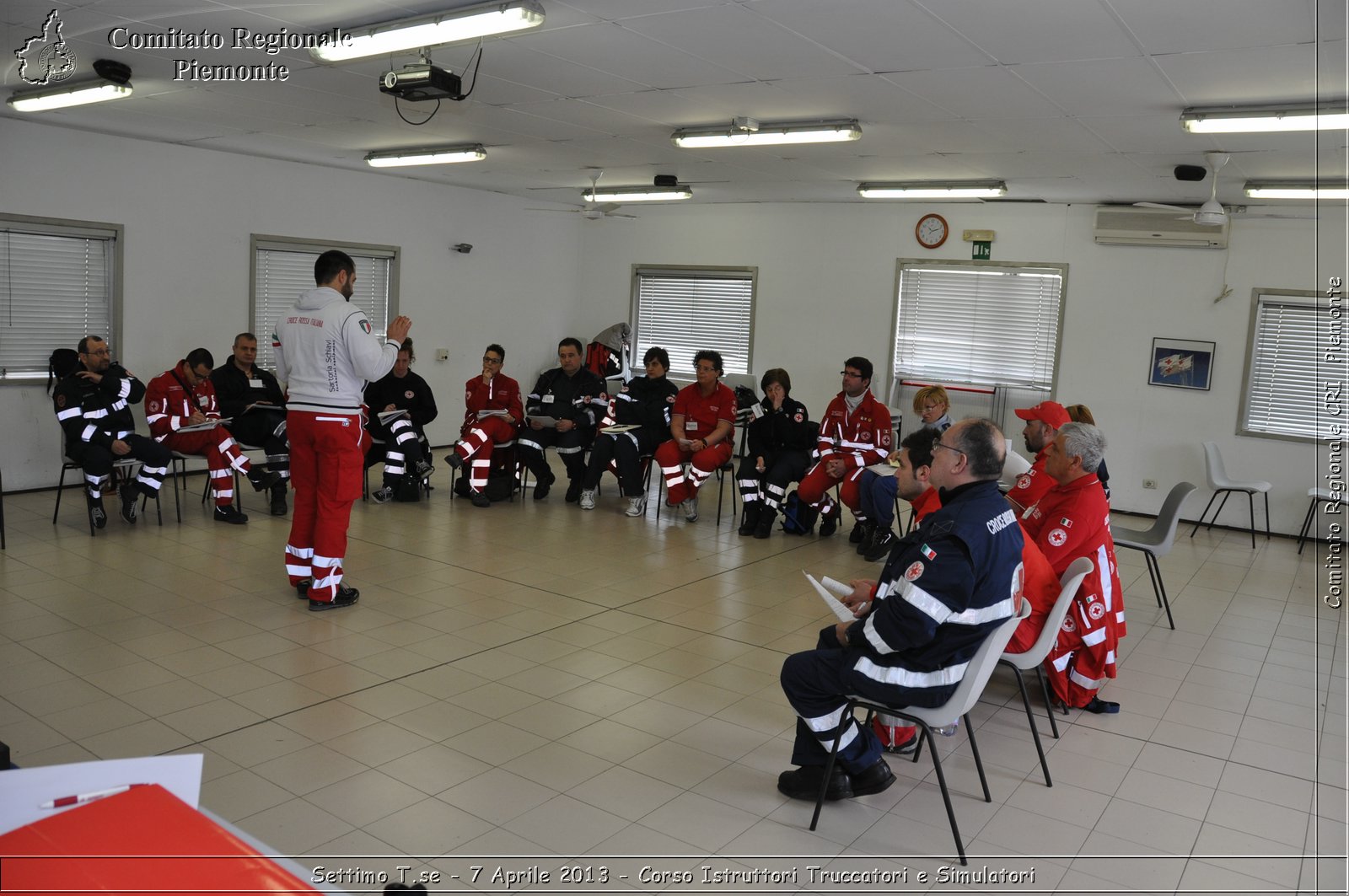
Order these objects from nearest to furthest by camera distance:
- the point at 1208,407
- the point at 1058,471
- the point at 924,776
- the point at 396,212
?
the point at 924,776, the point at 1058,471, the point at 1208,407, the point at 396,212

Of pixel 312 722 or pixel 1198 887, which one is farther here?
pixel 312 722

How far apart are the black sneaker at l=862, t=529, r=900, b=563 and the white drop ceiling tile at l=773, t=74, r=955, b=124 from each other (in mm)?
2793

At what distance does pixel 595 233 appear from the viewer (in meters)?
12.5

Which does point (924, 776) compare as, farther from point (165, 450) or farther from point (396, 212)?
point (396, 212)

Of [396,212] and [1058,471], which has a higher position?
[396,212]

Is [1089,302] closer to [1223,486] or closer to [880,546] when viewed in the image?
[1223,486]

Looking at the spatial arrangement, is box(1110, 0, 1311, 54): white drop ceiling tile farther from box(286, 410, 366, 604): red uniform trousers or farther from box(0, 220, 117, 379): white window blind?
box(0, 220, 117, 379): white window blind

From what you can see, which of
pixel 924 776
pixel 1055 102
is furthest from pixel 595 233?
pixel 924 776

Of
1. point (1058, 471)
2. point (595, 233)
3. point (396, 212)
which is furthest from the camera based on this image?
point (595, 233)

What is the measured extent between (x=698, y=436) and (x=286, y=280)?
14.5 ft

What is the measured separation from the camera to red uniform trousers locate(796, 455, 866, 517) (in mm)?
7211

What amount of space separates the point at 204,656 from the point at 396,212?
6.91 metres

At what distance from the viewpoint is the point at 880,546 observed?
705 centimetres

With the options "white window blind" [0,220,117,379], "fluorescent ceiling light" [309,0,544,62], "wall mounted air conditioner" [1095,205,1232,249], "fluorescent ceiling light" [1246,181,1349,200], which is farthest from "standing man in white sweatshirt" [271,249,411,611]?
"wall mounted air conditioner" [1095,205,1232,249]
